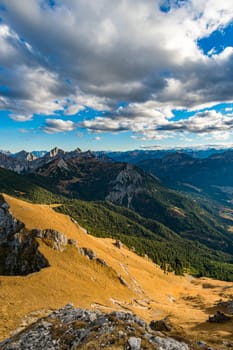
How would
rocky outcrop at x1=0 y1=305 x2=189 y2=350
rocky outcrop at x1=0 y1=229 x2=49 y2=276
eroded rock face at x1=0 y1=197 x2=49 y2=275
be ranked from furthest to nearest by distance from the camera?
eroded rock face at x1=0 y1=197 x2=49 y2=275 → rocky outcrop at x1=0 y1=229 x2=49 y2=276 → rocky outcrop at x1=0 y1=305 x2=189 y2=350

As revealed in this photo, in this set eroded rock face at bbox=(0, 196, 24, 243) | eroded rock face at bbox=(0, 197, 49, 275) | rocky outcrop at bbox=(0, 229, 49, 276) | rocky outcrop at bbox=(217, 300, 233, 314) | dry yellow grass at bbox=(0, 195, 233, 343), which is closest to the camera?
dry yellow grass at bbox=(0, 195, 233, 343)

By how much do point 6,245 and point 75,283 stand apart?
138 feet

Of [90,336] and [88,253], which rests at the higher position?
[90,336]

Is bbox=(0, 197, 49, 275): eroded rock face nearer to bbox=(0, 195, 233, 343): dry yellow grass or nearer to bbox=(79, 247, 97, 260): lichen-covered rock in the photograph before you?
bbox=(0, 195, 233, 343): dry yellow grass

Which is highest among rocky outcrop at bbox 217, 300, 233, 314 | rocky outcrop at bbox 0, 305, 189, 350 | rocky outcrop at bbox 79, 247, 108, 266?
rocky outcrop at bbox 0, 305, 189, 350

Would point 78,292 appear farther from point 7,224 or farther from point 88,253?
point 7,224

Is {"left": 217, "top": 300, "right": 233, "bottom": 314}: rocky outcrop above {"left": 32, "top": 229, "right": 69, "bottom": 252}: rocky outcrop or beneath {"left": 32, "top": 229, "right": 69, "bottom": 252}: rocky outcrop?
beneath

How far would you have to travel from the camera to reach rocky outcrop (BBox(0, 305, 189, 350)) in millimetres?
25156

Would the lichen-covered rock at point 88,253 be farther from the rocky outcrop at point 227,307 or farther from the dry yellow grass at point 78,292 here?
the rocky outcrop at point 227,307

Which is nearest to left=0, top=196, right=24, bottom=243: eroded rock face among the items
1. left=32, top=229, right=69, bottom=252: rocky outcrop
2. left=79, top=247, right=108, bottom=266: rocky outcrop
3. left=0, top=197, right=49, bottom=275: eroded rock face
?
left=0, top=197, right=49, bottom=275: eroded rock face

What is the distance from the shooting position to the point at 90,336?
87.6 ft

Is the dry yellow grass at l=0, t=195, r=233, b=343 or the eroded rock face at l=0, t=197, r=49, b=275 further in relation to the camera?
the eroded rock face at l=0, t=197, r=49, b=275

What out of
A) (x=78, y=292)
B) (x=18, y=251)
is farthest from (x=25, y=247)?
(x=78, y=292)

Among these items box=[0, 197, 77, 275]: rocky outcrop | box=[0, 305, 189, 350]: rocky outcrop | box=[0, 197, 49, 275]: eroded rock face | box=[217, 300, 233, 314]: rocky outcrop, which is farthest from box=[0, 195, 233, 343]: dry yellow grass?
box=[0, 305, 189, 350]: rocky outcrop
